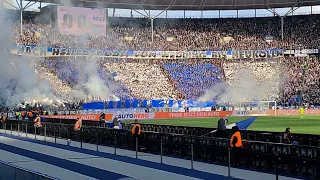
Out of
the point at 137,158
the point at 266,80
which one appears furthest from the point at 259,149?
the point at 266,80

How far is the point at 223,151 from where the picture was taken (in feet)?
59.3

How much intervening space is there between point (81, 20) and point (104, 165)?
183 feet

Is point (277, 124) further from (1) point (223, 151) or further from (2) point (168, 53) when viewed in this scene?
(2) point (168, 53)

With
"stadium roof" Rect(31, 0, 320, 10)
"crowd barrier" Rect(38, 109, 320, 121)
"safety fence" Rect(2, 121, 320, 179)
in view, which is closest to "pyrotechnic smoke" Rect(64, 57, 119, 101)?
"crowd barrier" Rect(38, 109, 320, 121)

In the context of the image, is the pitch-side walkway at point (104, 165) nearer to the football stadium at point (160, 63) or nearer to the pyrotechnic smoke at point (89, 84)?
the football stadium at point (160, 63)

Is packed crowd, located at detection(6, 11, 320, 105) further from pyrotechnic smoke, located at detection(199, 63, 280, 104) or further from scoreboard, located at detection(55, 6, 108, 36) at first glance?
scoreboard, located at detection(55, 6, 108, 36)

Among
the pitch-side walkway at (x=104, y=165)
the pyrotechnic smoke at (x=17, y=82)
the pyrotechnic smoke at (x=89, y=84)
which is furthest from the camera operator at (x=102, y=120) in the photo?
the pyrotechnic smoke at (x=89, y=84)

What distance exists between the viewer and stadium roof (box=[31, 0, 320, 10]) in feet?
253

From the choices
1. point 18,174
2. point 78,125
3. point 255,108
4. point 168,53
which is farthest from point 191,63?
point 18,174

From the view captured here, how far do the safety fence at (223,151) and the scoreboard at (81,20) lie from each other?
4541cm

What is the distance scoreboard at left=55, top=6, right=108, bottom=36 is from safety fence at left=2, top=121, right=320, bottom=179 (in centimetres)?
4541

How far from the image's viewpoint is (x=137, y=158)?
20422mm

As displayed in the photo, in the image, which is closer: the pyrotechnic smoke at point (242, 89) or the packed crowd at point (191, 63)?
the packed crowd at point (191, 63)

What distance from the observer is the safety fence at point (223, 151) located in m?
15.0
